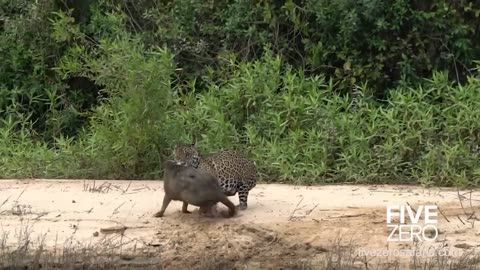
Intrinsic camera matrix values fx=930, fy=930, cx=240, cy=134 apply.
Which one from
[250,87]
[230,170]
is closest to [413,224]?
[230,170]

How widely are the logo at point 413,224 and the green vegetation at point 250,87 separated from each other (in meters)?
1.42

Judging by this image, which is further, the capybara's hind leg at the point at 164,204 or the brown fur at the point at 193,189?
the capybara's hind leg at the point at 164,204

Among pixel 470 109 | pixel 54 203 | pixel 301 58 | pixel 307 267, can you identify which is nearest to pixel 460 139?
pixel 470 109

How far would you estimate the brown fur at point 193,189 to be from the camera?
772cm

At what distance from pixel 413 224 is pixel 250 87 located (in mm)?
4020

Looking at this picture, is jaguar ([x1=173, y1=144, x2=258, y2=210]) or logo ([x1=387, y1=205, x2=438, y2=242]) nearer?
logo ([x1=387, y1=205, x2=438, y2=242])

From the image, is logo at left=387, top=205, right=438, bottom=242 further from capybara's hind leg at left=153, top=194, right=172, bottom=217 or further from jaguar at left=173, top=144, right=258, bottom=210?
capybara's hind leg at left=153, top=194, right=172, bottom=217

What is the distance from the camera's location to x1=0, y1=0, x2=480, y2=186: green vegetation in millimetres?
9977

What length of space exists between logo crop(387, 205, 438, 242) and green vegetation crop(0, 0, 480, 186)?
56.1 inches

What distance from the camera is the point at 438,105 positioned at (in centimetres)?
1073

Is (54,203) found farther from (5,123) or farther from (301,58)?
(301,58)

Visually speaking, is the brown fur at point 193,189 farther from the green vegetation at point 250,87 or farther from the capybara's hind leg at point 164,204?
the green vegetation at point 250,87

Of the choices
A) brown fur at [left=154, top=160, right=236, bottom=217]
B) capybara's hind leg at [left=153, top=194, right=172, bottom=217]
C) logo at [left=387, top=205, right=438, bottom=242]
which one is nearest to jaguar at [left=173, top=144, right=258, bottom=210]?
brown fur at [left=154, top=160, right=236, bottom=217]

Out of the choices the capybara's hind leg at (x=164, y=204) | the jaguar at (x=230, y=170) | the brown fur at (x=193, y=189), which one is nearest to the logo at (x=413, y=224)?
the jaguar at (x=230, y=170)
